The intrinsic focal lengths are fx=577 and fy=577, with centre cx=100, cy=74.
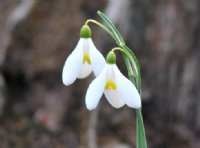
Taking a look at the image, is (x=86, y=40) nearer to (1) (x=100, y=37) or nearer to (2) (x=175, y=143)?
(1) (x=100, y=37)

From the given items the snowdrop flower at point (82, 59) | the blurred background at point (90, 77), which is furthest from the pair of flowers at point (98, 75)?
the blurred background at point (90, 77)

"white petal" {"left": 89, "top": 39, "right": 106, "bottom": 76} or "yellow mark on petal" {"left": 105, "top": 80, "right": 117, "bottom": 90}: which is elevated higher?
"white petal" {"left": 89, "top": 39, "right": 106, "bottom": 76}

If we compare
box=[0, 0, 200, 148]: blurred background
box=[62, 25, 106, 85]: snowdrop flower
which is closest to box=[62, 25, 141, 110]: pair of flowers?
box=[62, 25, 106, 85]: snowdrop flower

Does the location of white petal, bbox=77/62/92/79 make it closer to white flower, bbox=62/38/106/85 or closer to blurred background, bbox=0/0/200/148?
white flower, bbox=62/38/106/85

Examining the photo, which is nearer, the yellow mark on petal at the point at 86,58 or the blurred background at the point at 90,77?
the yellow mark on petal at the point at 86,58

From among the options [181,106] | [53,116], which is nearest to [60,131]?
[53,116]

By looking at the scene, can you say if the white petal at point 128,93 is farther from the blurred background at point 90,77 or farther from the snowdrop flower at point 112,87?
the blurred background at point 90,77

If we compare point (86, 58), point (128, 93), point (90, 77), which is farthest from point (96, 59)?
point (90, 77)
